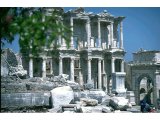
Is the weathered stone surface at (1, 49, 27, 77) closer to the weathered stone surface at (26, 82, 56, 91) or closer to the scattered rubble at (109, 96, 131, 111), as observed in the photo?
the weathered stone surface at (26, 82, 56, 91)

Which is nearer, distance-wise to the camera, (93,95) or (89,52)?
(93,95)

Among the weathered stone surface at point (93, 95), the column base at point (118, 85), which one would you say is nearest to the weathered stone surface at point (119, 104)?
the weathered stone surface at point (93, 95)

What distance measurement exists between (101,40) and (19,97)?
2298cm

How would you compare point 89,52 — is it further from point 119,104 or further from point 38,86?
point 119,104

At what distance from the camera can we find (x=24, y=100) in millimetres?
11297

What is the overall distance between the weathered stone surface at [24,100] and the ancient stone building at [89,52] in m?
A: 17.0

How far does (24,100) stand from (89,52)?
19.6 m

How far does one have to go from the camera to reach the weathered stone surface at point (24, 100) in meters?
11.0

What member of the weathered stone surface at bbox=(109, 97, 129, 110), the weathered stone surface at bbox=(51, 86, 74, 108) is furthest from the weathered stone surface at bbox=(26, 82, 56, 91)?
the weathered stone surface at bbox=(109, 97, 129, 110)

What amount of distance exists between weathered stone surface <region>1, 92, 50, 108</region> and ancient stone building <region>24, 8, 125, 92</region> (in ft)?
55.9

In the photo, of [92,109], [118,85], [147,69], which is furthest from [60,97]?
[147,69]

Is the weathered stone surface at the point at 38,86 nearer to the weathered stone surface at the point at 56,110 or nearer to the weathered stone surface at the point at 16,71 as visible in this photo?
the weathered stone surface at the point at 16,71

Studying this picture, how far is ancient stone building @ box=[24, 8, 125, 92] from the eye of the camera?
30.0 m
